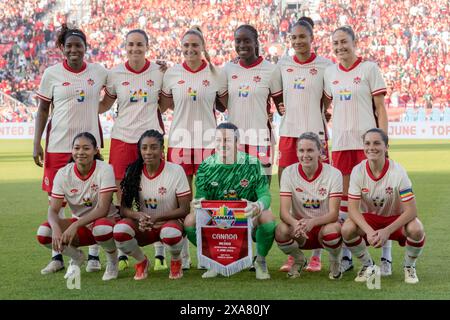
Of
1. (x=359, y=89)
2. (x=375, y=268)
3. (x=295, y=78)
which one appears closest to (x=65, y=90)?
(x=295, y=78)

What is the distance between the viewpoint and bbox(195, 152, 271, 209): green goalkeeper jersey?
600 cm

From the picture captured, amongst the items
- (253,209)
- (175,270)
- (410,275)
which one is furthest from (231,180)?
(410,275)

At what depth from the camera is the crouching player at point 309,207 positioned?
5.79m

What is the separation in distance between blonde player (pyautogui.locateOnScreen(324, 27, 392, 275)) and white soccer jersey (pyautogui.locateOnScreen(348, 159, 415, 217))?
56cm

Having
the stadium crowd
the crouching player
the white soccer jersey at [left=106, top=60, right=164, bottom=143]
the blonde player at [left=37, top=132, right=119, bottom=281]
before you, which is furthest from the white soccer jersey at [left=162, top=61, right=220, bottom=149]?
the stadium crowd

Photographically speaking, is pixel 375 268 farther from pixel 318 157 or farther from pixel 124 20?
pixel 124 20

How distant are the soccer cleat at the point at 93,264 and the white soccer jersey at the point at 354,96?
6.89 ft

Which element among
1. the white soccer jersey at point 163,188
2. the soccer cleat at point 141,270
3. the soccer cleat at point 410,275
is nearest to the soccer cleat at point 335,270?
the soccer cleat at point 410,275

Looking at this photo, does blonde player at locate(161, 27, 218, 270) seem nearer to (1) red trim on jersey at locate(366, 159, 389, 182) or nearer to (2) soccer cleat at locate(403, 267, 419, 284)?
(1) red trim on jersey at locate(366, 159, 389, 182)

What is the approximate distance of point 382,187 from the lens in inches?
228

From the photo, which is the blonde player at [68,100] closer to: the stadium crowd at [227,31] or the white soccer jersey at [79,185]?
the white soccer jersey at [79,185]
